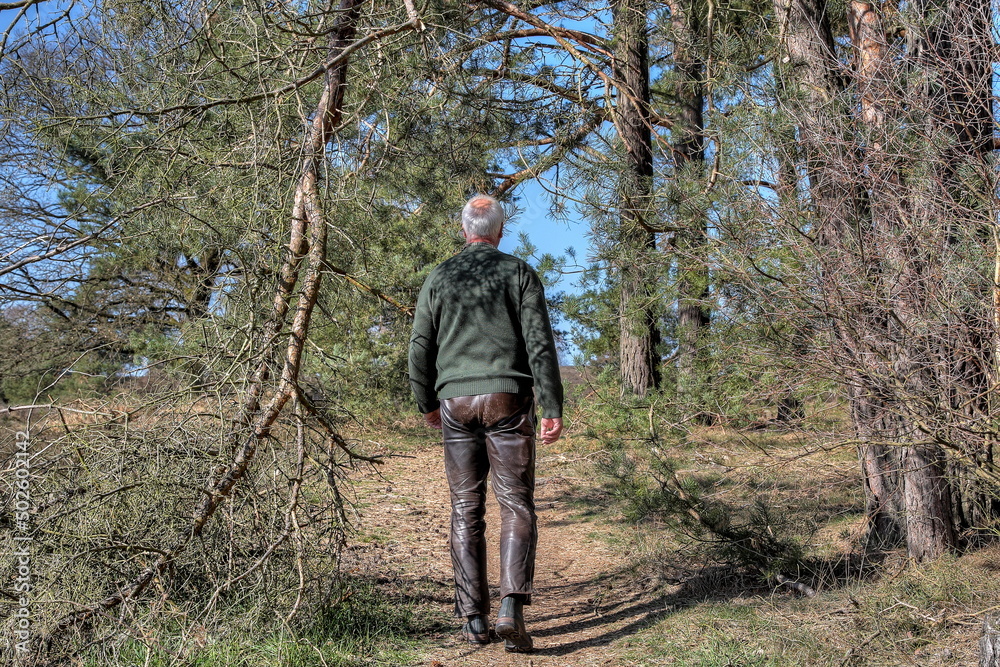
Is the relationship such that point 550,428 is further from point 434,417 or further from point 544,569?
point 544,569

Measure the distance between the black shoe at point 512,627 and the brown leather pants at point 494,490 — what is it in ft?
0.18

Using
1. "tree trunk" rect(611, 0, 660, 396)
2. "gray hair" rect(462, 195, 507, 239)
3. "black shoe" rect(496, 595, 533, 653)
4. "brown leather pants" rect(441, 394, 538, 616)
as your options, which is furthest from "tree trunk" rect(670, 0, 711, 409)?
"black shoe" rect(496, 595, 533, 653)

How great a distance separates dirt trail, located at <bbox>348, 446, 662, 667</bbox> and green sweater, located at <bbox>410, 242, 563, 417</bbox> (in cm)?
52

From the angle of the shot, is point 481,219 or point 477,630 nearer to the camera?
point 477,630

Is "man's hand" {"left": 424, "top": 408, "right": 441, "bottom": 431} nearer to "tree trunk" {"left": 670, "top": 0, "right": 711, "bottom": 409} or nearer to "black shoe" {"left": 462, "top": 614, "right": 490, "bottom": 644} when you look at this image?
"black shoe" {"left": 462, "top": 614, "right": 490, "bottom": 644}

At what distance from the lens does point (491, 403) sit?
12.4ft

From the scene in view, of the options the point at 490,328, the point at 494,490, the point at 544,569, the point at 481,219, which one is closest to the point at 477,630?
the point at 494,490

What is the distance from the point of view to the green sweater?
379cm

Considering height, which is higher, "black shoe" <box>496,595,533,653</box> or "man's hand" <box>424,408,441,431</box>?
"man's hand" <box>424,408,441,431</box>

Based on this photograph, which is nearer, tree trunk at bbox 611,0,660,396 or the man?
the man

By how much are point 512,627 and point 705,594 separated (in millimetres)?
1450

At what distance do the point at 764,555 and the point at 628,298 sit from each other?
3312 mm

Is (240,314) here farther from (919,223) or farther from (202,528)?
(919,223)

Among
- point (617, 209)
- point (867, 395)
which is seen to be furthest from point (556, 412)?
point (617, 209)
